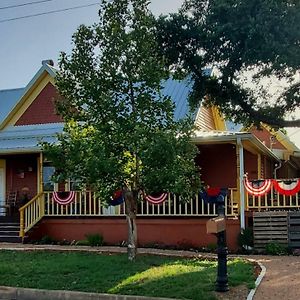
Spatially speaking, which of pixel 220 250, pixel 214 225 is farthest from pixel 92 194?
pixel 214 225

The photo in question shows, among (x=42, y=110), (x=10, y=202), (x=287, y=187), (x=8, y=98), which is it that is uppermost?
(x=8, y=98)

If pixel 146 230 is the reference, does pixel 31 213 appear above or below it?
above

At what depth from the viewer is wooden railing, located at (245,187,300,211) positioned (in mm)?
15617

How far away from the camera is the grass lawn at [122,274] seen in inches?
363

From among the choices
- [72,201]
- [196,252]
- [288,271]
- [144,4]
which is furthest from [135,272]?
[72,201]

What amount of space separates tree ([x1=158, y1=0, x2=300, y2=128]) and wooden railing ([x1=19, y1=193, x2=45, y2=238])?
6717 mm

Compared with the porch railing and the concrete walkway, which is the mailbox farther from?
the porch railing

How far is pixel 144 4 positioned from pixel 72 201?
7.97 m

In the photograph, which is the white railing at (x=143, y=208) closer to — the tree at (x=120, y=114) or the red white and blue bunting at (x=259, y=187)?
the red white and blue bunting at (x=259, y=187)

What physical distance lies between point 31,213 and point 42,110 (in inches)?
211

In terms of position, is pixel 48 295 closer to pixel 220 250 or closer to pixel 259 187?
pixel 220 250

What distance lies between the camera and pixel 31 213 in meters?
18.4

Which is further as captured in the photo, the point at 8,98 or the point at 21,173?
the point at 8,98

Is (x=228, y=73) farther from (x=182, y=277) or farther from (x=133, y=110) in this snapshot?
(x=182, y=277)
